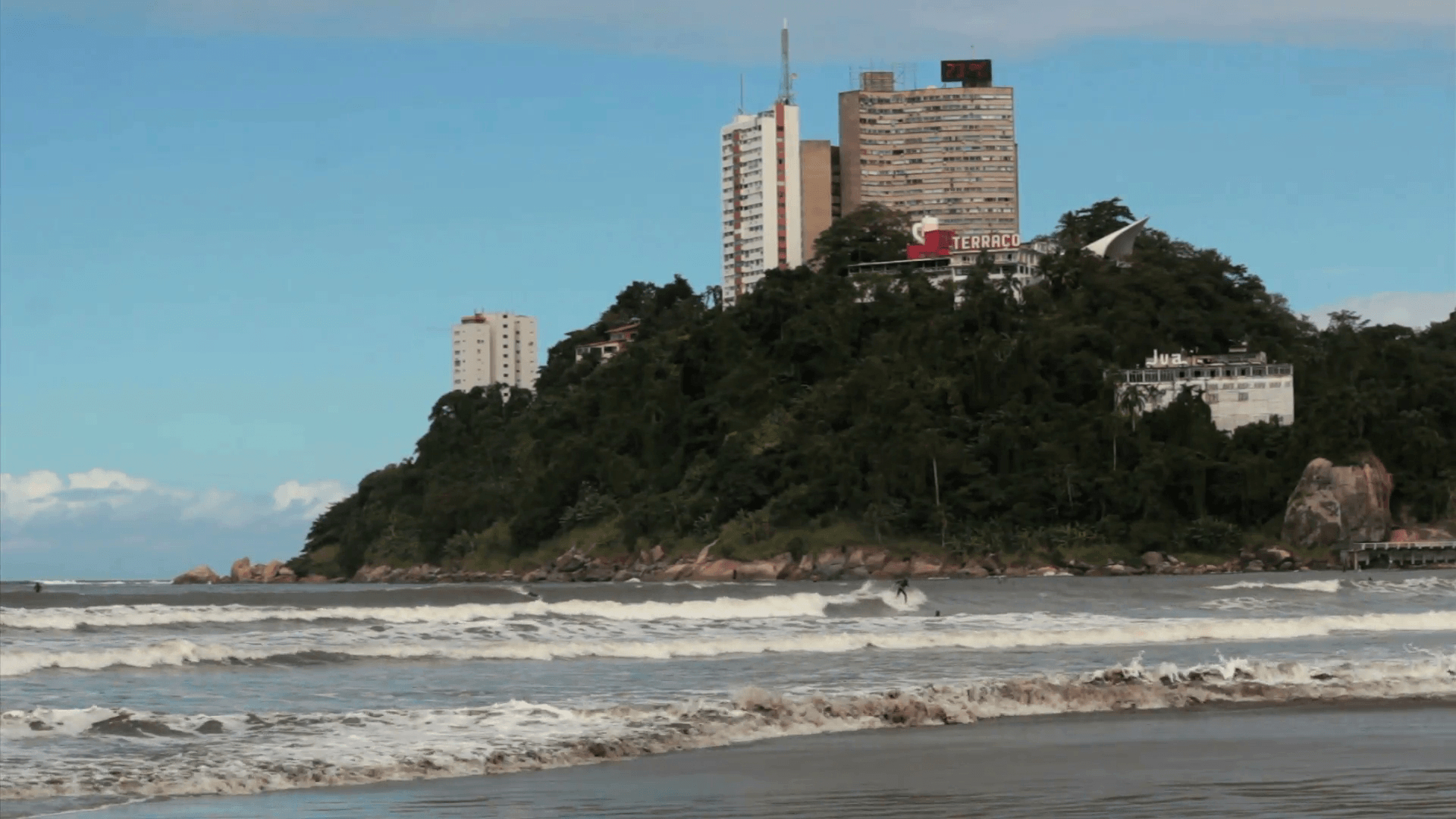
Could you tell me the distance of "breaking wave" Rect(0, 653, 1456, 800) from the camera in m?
14.1

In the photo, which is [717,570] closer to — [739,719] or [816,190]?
[816,190]

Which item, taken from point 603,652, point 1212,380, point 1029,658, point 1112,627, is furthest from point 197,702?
point 1212,380

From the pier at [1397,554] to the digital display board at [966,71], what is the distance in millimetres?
82612

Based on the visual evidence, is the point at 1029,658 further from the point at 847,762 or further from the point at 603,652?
the point at 847,762

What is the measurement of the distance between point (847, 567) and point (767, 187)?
58.8m

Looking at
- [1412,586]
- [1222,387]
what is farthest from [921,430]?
[1412,586]

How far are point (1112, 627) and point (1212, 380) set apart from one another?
222 feet

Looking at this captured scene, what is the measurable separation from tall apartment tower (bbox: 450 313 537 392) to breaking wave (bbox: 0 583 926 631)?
13403cm

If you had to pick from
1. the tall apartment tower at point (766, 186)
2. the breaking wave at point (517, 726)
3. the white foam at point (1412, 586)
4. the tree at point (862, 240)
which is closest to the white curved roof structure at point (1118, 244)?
the tree at point (862, 240)

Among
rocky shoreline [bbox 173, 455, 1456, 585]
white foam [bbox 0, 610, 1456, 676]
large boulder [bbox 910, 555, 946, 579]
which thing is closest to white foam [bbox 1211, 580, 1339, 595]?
white foam [bbox 0, 610, 1456, 676]

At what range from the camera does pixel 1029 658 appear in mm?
25391

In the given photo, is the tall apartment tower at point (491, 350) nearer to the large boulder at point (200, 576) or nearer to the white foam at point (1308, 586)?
the large boulder at point (200, 576)

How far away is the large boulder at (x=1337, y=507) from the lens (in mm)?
86375

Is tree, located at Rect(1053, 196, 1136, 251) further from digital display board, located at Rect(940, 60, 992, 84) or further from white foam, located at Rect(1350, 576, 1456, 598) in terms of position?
white foam, located at Rect(1350, 576, 1456, 598)
